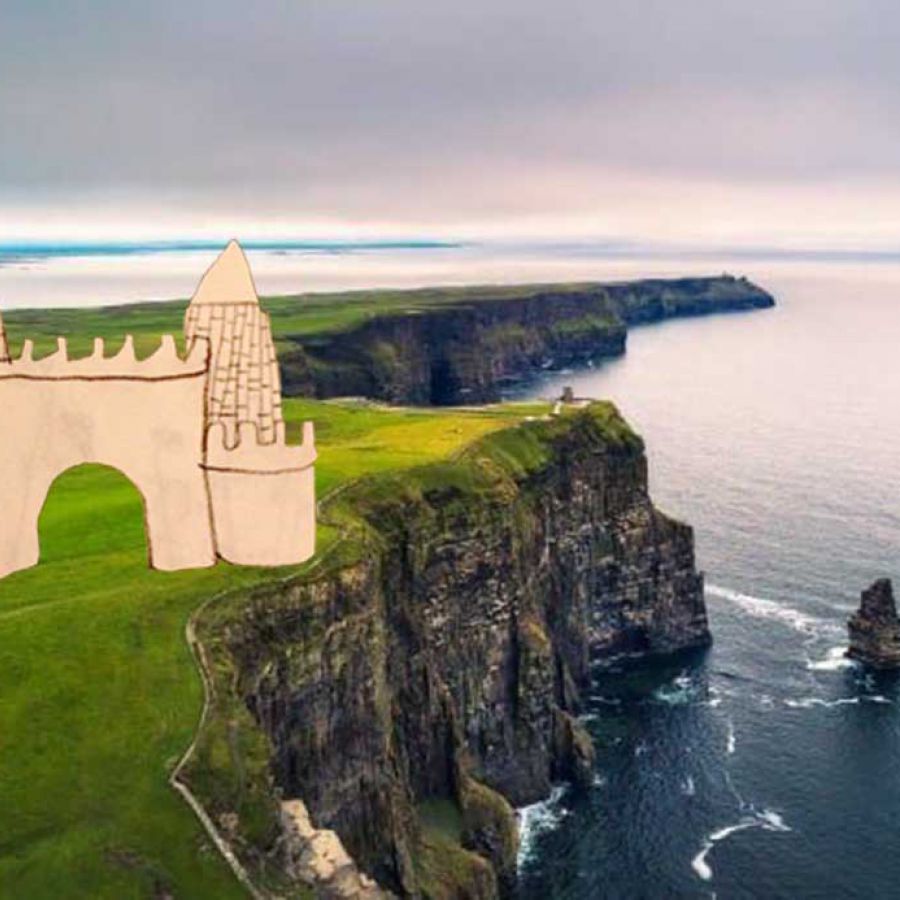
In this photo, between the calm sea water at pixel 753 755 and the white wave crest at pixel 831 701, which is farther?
the white wave crest at pixel 831 701

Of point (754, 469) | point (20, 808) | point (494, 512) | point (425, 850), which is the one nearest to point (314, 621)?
point (425, 850)

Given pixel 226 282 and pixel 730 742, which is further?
pixel 730 742

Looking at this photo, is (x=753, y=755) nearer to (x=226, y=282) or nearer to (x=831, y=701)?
(x=831, y=701)

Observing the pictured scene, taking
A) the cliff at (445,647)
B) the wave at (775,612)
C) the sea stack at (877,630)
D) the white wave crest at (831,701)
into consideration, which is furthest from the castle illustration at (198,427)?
the wave at (775,612)

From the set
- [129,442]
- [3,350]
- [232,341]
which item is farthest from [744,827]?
[3,350]

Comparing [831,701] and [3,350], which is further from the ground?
[3,350]

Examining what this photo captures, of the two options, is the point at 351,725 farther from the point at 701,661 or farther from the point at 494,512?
the point at 701,661

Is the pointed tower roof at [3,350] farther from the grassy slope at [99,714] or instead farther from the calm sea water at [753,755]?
the calm sea water at [753,755]
